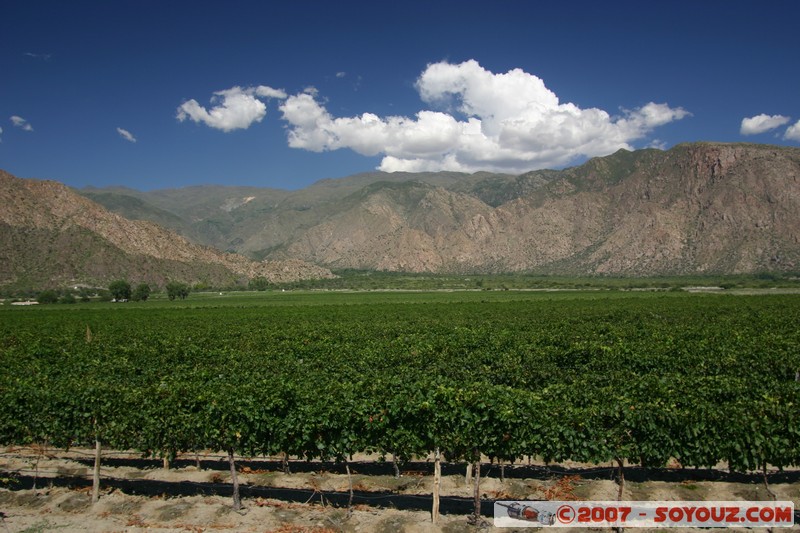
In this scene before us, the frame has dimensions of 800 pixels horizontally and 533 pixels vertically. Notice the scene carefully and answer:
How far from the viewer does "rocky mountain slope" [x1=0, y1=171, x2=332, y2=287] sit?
453ft

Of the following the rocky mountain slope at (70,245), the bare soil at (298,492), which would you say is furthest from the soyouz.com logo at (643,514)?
the rocky mountain slope at (70,245)

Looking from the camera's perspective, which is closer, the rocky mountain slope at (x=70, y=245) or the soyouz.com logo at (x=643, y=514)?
the soyouz.com logo at (x=643, y=514)

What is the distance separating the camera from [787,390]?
15383mm

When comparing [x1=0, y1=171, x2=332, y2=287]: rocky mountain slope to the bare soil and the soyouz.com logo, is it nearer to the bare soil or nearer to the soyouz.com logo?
the bare soil

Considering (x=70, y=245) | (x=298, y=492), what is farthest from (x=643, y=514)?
(x=70, y=245)

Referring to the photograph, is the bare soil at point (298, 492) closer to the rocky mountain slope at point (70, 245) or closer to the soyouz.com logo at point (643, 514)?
the soyouz.com logo at point (643, 514)

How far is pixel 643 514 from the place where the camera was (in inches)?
501

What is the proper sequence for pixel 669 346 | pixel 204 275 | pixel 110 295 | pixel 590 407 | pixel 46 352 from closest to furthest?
pixel 590 407
pixel 669 346
pixel 46 352
pixel 110 295
pixel 204 275

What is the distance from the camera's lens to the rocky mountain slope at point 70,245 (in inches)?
5433

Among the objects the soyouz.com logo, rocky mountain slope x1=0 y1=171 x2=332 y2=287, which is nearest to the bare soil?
the soyouz.com logo

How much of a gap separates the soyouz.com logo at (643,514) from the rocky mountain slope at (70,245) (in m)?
157

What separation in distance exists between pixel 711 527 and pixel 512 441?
17.6 ft

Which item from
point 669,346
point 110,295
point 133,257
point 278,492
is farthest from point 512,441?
point 133,257

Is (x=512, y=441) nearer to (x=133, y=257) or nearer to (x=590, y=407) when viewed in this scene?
(x=590, y=407)
